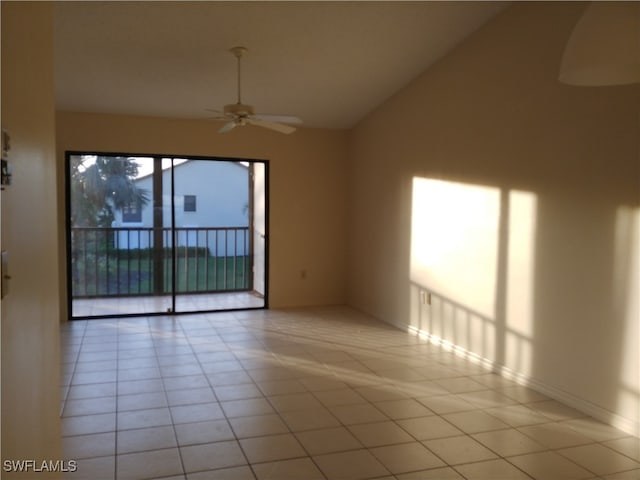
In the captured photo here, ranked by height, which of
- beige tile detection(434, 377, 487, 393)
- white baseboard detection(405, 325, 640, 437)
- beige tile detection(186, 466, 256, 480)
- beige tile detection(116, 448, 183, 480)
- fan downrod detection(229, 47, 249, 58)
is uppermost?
fan downrod detection(229, 47, 249, 58)

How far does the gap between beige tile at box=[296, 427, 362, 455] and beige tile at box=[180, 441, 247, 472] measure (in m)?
0.37

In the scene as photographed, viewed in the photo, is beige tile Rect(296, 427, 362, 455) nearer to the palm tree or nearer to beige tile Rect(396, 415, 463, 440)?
beige tile Rect(396, 415, 463, 440)

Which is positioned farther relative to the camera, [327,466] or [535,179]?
[535,179]

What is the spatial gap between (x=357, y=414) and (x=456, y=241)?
6.71ft

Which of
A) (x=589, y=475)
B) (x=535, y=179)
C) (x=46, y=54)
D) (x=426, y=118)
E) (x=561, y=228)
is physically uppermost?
(x=426, y=118)

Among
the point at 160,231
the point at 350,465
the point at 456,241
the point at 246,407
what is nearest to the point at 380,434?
the point at 350,465

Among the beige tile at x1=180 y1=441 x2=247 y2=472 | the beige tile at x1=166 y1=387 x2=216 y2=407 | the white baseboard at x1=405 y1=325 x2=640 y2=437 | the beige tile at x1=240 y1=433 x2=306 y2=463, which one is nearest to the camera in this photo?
the beige tile at x1=180 y1=441 x2=247 y2=472

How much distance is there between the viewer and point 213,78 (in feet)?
16.3

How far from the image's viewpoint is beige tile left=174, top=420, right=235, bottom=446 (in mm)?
2877

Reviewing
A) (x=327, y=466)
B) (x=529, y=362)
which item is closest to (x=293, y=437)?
(x=327, y=466)

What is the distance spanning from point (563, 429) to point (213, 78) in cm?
412

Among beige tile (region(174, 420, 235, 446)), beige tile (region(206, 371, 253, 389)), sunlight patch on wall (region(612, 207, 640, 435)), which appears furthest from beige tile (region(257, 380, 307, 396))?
sunlight patch on wall (region(612, 207, 640, 435))

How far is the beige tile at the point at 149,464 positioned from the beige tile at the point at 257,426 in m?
0.40

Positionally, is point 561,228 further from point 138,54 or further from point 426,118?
point 138,54
